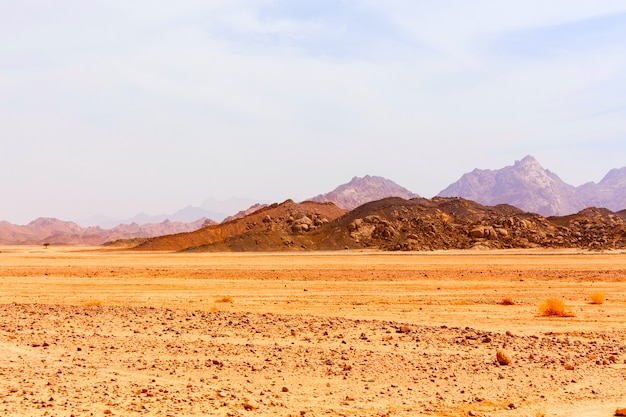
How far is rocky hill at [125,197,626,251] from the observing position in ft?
250

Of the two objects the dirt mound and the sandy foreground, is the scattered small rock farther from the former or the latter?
the dirt mound

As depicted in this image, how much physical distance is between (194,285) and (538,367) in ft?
75.0

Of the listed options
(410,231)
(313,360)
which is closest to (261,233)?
(410,231)

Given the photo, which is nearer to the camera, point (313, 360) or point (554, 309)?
point (313, 360)

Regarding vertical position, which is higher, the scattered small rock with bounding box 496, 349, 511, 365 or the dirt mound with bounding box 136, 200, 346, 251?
the dirt mound with bounding box 136, 200, 346, 251

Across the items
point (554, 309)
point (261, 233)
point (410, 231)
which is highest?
point (261, 233)

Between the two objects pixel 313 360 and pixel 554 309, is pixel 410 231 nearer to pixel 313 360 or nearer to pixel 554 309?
pixel 554 309

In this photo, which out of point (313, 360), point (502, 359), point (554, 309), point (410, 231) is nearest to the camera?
point (502, 359)

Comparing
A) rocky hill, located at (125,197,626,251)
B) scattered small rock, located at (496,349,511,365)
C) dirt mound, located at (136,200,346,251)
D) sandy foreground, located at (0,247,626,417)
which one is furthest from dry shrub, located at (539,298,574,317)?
dirt mound, located at (136,200,346,251)

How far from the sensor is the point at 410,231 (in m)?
81.6

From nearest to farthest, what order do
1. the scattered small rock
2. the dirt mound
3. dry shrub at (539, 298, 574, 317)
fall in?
the scattered small rock → dry shrub at (539, 298, 574, 317) → the dirt mound

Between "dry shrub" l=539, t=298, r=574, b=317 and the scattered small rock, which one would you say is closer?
the scattered small rock

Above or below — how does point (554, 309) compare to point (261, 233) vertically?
below

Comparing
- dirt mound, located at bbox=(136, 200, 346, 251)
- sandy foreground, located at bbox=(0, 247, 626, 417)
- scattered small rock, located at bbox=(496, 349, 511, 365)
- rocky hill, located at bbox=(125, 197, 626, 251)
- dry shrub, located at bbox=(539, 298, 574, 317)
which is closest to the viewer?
sandy foreground, located at bbox=(0, 247, 626, 417)
